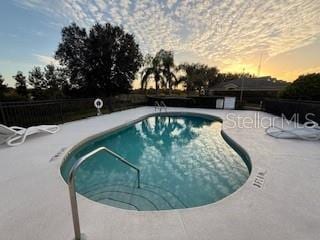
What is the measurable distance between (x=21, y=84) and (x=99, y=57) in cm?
738

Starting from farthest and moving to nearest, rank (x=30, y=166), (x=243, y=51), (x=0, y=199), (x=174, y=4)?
(x=243, y=51) < (x=174, y=4) < (x=30, y=166) < (x=0, y=199)

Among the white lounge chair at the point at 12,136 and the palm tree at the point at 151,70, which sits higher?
the palm tree at the point at 151,70

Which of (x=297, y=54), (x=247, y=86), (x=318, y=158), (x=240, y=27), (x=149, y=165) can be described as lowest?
(x=149, y=165)

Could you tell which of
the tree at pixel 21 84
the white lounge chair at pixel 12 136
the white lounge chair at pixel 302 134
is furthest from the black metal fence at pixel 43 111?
the white lounge chair at pixel 302 134

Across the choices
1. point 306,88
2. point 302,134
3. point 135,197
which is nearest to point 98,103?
point 135,197

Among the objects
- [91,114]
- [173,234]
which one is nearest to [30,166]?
[173,234]

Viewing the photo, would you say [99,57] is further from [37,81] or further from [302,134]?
[302,134]

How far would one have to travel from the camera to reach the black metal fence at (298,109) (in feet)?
20.9

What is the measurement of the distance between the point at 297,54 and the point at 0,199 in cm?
1582

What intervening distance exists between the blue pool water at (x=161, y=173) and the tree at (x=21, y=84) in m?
12.3

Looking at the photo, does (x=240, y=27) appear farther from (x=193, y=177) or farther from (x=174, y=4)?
(x=193, y=177)

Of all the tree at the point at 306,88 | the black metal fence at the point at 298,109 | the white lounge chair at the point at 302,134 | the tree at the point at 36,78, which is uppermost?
the tree at the point at 36,78

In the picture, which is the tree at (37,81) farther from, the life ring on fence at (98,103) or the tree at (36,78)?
the life ring on fence at (98,103)

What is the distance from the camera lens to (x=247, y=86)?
21625 mm
